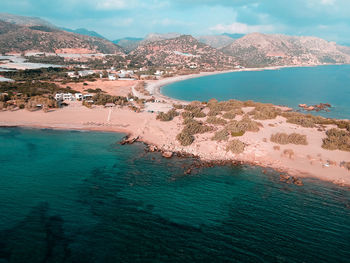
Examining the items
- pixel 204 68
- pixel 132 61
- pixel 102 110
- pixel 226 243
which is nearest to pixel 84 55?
pixel 132 61

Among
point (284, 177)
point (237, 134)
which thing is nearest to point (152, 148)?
point (237, 134)

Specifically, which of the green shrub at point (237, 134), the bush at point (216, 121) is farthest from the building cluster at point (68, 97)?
the green shrub at point (237, 134)

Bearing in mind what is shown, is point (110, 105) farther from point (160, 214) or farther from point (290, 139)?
point (160, 214)

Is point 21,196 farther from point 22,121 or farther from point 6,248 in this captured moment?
point 22,121

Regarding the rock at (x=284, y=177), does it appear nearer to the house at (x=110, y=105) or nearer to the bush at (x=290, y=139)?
the bush at (x=290, y=139)

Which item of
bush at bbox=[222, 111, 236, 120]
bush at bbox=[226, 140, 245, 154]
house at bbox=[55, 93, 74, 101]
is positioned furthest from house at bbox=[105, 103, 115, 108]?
bush at bbox=[226, 140, 245, 154]

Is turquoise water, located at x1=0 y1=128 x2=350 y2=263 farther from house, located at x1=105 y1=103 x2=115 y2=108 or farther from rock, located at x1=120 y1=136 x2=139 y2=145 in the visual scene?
house, located at x1=105 y1=103 x2=115 y2=108
